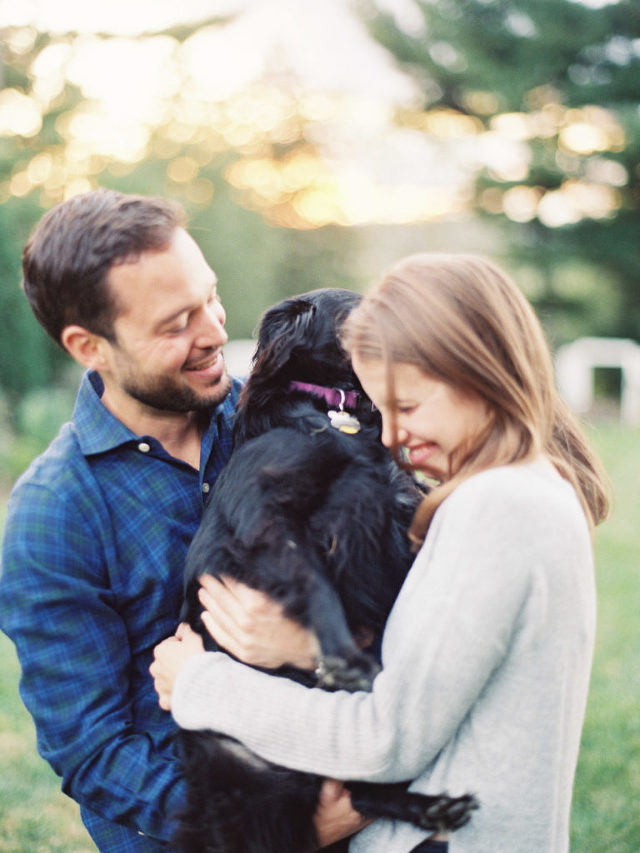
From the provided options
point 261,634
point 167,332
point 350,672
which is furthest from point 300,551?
point 167,332

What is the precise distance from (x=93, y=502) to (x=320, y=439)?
0.62m

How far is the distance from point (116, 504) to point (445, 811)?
3.57 ft

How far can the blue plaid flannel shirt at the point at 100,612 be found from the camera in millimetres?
1957

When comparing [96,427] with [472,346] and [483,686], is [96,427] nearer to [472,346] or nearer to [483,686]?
[472,346]

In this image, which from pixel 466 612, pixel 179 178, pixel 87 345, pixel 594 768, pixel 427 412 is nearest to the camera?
pixel 466 612

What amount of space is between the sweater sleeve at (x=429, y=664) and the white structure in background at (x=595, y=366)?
1558cm

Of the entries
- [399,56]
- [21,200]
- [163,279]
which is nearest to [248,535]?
[163,279]

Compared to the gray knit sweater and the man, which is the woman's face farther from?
the man

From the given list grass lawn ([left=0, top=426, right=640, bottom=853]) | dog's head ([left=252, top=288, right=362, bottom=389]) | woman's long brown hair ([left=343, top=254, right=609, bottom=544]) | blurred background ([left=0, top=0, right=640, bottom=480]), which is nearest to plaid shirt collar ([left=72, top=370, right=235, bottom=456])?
dog's head ([left=252, top=288, right=362, bottom=389])

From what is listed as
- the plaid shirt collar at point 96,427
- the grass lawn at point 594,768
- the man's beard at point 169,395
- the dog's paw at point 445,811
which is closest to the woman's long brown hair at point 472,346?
the dog's paw at point 445,811

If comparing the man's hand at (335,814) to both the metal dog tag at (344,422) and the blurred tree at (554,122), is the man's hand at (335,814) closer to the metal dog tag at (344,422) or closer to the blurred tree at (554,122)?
the metal dog tag at (344,422)

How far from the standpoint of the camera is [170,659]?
76.3 inches

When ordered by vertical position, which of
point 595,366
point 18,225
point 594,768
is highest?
point 18,225

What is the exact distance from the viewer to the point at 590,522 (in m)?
1.84
